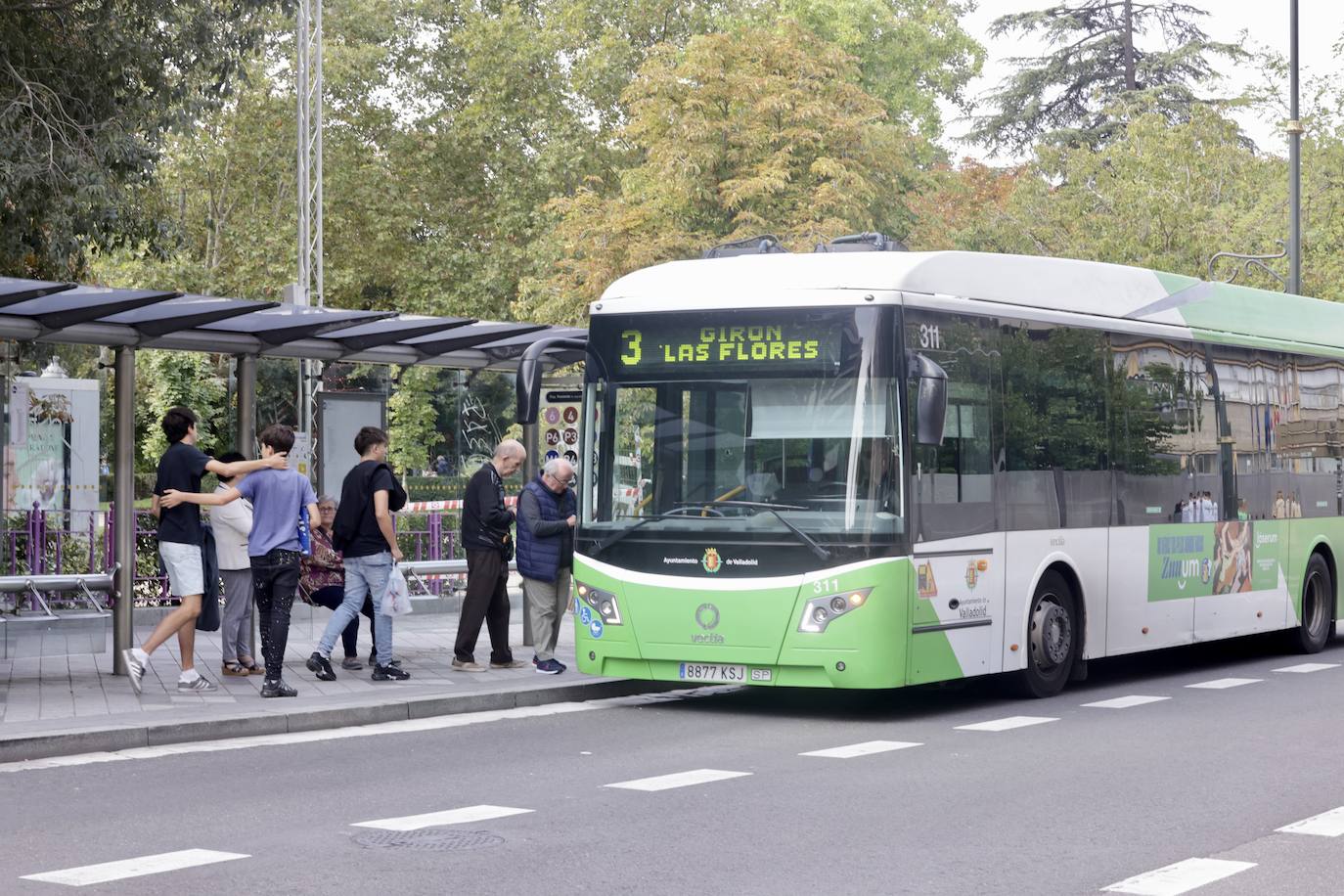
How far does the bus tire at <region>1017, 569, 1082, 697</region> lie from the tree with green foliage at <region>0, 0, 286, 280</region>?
9046 millimetres

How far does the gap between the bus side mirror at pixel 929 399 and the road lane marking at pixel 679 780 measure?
280 centimetres

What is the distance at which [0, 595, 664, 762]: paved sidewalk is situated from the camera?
10.5 meters

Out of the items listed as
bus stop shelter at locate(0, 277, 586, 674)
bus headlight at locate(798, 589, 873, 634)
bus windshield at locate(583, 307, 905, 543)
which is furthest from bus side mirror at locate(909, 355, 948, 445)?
bus stop shelter at locate(0, 277, 586, 674)

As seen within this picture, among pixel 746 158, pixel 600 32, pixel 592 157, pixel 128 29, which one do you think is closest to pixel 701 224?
pixel 746 158

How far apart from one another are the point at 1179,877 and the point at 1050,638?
633cm

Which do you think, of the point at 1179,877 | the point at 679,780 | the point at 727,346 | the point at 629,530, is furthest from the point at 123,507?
the point at 1179,877

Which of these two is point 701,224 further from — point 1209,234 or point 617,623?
point 617,623

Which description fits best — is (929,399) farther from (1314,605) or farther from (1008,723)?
(1314,605)

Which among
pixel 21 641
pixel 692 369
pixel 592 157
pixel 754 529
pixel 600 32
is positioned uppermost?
pixel 600 32

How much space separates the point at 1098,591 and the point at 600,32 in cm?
3198

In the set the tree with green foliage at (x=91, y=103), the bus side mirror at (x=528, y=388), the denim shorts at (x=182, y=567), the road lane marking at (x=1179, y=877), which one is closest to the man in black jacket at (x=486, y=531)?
the bus side mirror at (x=528, y=388)

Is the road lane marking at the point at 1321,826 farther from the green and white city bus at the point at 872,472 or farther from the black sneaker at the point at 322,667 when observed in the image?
the black sneaker at the point at 322,667

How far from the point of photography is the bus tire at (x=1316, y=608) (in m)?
17.1

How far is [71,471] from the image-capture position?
1614cm
